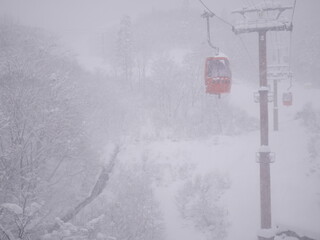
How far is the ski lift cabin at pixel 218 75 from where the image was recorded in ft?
30.8

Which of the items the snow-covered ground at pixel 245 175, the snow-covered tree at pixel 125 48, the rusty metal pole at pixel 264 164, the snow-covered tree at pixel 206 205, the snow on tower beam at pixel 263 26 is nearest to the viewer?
the snow on tower beam at pixel 263 26

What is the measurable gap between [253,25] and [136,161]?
16158mm

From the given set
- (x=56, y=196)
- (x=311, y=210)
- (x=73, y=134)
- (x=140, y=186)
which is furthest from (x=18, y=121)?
(x=311, y=210)

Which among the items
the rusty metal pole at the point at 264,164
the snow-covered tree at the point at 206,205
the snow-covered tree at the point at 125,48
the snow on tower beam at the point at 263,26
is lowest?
the snow-covered tree at the point at 206,205

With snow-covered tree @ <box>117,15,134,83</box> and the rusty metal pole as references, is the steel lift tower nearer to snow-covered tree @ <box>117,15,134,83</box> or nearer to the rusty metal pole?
the rusty metal pole

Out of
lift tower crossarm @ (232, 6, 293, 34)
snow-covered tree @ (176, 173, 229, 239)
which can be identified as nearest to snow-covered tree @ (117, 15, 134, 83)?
snow-covered tree @ (176, 173, 229, 239)

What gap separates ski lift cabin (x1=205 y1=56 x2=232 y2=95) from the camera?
939cm

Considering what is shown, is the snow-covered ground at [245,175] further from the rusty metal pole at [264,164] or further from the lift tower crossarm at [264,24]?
the lift tower crossarm at [264,24]

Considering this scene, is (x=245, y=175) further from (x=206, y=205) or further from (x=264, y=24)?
(x=264, y=24)

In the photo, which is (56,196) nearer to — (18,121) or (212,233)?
(18,121)

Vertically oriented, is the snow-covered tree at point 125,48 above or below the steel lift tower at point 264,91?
above

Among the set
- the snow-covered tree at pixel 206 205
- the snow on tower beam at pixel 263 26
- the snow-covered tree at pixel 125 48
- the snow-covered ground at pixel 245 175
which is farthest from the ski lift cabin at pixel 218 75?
the snow-covered tree at pixel 125 48

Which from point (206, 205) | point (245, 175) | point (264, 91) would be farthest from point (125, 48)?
point (264, 91)

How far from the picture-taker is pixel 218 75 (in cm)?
938
